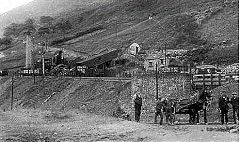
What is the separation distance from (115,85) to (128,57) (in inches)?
1041

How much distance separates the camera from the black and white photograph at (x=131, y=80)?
1972cm

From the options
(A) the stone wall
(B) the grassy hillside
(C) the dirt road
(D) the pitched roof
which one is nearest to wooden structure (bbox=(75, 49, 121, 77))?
(D) the pitched roof

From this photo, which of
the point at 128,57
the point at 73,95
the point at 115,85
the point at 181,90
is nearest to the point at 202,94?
the point at 181,90

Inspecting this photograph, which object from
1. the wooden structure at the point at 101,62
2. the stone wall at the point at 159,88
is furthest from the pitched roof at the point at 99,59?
the stone wall at the point at 159,88

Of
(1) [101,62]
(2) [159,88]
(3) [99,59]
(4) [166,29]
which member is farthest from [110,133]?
(4) [166,29]

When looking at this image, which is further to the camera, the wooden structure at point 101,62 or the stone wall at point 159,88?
the wooden structure at point 101,62

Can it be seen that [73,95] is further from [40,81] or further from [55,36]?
[55,36]

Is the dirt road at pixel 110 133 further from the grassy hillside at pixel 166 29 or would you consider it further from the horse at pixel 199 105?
the grassy hillside at pixel 166 29

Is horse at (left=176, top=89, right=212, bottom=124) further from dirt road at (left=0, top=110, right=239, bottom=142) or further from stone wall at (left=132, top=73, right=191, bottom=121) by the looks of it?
stone wall at (left=132, top=73, right=191, bottom=121)

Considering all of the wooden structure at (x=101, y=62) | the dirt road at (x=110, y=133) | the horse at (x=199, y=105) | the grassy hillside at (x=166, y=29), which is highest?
the grassy hillside at (x=166, y=29)

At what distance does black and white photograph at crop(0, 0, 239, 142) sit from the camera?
19719 millimetres

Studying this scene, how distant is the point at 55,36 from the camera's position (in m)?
131

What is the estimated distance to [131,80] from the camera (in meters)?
31.6

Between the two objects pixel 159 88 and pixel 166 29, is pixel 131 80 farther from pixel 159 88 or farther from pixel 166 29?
pixel 166 29
